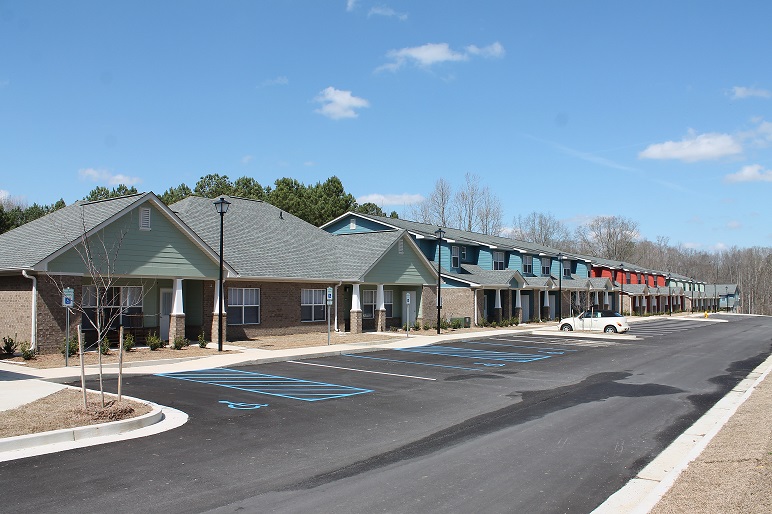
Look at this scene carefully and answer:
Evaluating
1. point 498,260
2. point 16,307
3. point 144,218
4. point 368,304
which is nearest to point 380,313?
point 368,304

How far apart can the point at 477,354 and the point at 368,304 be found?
40.5 feet

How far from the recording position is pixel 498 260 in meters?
52.1

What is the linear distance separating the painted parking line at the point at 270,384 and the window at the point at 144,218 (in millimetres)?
7561

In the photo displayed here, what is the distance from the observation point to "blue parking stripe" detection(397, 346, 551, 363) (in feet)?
80.3

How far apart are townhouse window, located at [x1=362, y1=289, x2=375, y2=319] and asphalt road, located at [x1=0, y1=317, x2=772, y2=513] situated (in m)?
16.5

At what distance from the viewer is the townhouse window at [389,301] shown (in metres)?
38.5

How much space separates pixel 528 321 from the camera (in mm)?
51406

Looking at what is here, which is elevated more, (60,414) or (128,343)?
(128,343)

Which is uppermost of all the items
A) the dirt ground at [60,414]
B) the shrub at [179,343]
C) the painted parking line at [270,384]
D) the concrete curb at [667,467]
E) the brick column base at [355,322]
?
the brick column base at [355,322]

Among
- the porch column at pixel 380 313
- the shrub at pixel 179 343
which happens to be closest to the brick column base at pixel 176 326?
the shrub at pixel 179 343

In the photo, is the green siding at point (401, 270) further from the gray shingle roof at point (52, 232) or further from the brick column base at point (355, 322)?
the gray shingle roof at point (52, 232)

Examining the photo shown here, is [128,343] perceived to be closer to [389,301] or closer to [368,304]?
Answer: [368,304]

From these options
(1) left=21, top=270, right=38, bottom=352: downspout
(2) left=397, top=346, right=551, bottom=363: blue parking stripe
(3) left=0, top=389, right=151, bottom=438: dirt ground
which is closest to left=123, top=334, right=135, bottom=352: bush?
(1) left=21, top=270, right=38, bottom=352: downspout

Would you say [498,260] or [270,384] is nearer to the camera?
[270,384]
